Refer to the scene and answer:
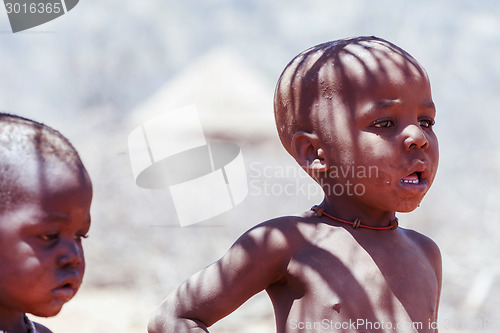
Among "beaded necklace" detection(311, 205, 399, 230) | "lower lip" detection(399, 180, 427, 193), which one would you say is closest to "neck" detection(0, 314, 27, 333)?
"beaded necklace" detection(311, 205, 399, 230)

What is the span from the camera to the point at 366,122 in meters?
2.27

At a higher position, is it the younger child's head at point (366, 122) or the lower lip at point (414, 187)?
the younger child's head at point (366, 122)

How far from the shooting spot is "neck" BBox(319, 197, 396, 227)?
238 cm

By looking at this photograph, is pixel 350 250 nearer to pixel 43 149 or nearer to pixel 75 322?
pixel 43 149

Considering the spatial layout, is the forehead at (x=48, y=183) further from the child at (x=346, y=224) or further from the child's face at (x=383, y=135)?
the child's face at (x=383, y=135)

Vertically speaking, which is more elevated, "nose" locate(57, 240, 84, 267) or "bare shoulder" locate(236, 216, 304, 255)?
"nose" locate(57, 240, 84, 267)

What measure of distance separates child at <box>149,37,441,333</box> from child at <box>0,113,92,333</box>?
1.96ft

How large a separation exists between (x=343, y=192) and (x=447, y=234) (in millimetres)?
4922

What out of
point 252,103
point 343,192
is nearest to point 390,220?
point 343,192

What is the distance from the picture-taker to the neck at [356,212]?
93.5 inches

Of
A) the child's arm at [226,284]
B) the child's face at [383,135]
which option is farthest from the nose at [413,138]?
the child's arm at [226,284]

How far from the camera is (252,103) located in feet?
34.7

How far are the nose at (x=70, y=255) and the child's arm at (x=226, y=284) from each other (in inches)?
23.2

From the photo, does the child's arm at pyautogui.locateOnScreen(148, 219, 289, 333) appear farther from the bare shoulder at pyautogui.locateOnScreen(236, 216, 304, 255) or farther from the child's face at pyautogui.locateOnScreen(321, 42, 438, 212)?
the child's face at pyautogui.locateOnScreen(321, 42, 438, 212)
